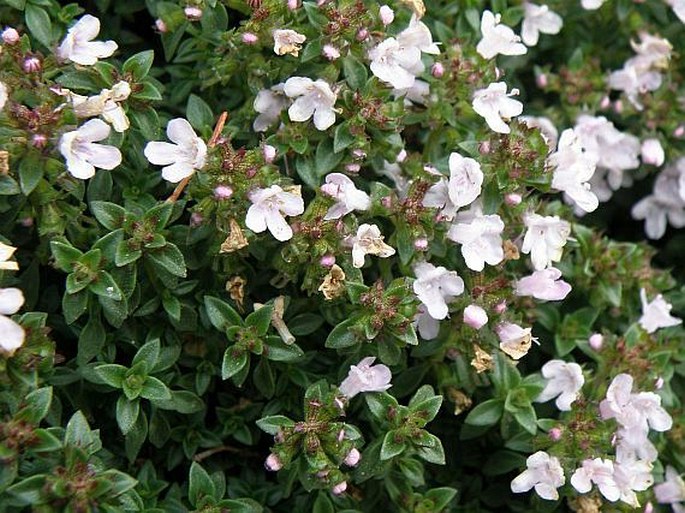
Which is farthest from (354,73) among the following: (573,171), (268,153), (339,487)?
(339,487)

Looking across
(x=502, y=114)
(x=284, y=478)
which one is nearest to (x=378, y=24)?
(x=502, y=114)

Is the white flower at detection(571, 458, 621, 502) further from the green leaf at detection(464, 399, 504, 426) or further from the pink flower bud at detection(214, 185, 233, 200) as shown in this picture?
the pink flower bud at detection(214, 185, 233, 200)

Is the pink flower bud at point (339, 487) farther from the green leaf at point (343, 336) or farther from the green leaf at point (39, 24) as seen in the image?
the green leaf at point (39, 24)

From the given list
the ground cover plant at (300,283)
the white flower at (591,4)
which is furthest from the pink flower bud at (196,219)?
the white flower at (591,4)

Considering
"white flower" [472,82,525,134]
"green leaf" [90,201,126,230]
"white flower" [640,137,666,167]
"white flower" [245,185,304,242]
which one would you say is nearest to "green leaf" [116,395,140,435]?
"green leaf" [90,201,126,230]

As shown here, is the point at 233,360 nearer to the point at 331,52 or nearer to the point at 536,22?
the point at 331,52

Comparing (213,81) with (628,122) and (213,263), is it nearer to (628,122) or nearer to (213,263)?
(213,263)
